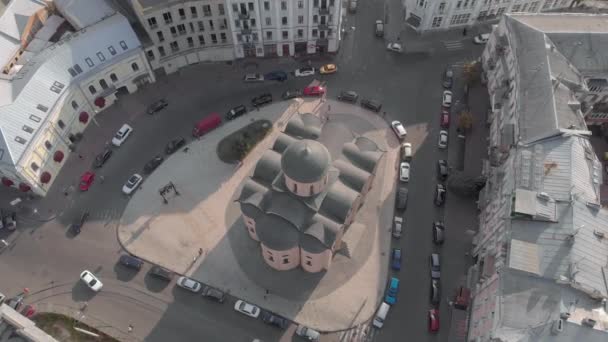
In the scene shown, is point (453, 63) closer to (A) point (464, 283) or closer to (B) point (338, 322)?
(A) point (464, 283)

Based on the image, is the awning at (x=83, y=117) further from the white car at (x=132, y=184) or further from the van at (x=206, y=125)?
the van at (x=206, y=125)

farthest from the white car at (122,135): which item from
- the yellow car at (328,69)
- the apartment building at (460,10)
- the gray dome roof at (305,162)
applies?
the apartment building at (460,10)

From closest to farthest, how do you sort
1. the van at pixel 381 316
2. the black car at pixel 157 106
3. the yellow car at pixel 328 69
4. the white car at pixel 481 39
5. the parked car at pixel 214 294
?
the van at pixel 381 316 < the parked car at pixel 214 294 < the black car at pixel 157 106 < the yellow car at pixel 328 69 < the white car at pixel 481 39

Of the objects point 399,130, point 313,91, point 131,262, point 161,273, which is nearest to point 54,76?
point 131,262

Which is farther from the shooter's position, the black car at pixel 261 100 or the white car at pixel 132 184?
the black car at pixel 261 100

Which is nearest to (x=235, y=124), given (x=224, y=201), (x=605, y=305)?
(x=224, y=201)

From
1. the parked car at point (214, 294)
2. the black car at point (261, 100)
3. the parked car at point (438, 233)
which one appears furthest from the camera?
the black car at point (261, 100)
